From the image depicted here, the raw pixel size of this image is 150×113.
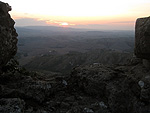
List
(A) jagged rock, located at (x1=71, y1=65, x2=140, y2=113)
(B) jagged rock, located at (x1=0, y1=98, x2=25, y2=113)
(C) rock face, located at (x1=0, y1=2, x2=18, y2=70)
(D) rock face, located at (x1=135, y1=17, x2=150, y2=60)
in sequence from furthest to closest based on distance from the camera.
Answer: (D) rock face, located at (x1=135, y1=17, x2=150, y2=60)
(A) jagged rock, located at (x1=71, y1=65, x2=140, y2=113)
(C) rock face, located at (x1=0, y1=2, x2=18, y2=70)
(B) jagged rock, located at (x1=0, y1=98, x2=25, y2=113)

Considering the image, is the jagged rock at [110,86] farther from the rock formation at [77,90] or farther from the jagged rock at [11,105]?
the jagged rock at [11,105]

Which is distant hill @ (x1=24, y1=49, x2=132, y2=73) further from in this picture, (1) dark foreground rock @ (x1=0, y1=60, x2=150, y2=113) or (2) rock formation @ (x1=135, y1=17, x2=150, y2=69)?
(2) rock formation @ (x1=135, y1=17, x2=150, y2=69)

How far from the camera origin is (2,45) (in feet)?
24.1

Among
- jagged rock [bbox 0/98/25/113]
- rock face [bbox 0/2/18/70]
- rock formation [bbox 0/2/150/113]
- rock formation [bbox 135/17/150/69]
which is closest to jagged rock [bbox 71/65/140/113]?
rock formation [bbox 0/2/150/113]

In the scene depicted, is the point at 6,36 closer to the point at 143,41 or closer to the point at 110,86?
the point at 110,86

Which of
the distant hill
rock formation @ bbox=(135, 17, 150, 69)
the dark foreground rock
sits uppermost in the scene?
rock formation @ bbox=(135, 17, 150, 69)

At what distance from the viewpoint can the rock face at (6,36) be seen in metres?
7.40

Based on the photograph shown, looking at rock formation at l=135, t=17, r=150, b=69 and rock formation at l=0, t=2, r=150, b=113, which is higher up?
rock formation at l=135, t=17, r=150, b=69

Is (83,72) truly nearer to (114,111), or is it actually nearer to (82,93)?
(82,93)

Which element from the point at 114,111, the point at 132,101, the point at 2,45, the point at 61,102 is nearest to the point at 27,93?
the point at 61,102

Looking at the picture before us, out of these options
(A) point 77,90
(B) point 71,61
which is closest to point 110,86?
(A) point 77,90

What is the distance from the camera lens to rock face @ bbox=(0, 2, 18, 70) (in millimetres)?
7402

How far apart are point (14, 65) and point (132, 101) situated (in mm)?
6873

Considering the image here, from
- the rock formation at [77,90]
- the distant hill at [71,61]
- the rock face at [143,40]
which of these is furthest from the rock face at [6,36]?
the distant hill at [71,61]
